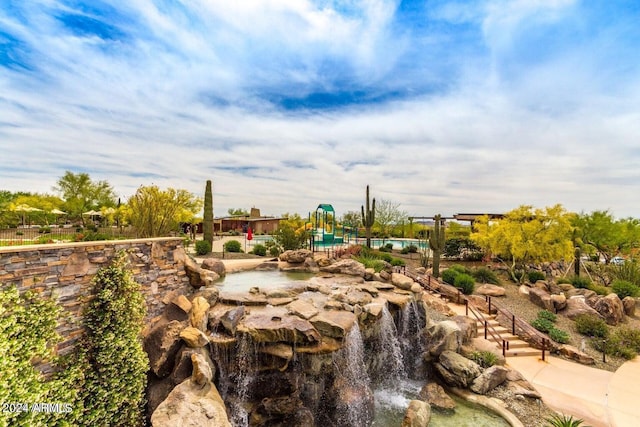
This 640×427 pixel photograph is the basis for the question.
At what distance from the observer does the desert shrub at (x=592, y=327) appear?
11633mm

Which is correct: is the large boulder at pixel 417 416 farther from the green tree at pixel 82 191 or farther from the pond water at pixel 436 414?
the green tree at pixel 82 191

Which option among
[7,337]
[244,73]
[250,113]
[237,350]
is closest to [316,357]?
[237,350]

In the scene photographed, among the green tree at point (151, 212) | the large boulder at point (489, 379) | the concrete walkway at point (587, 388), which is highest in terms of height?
the green tree at point (151, 212)

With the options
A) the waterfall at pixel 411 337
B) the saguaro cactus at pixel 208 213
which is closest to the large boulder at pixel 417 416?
the waterfall at pixel 411 337

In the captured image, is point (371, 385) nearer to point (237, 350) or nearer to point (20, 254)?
point (237, 350)

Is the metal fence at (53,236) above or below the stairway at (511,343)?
above

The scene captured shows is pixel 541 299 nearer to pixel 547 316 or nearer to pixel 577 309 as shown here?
pixel 577 309

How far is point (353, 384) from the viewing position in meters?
7.26

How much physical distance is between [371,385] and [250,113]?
1312cm

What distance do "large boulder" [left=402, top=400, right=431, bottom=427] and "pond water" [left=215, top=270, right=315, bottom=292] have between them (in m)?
5.03

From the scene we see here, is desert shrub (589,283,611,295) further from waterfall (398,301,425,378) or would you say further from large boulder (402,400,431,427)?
large boulder (402,400,431,427)

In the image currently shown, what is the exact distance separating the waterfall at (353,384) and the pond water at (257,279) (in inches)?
137

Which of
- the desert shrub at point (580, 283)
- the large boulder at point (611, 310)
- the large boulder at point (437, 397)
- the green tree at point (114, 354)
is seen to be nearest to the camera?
Result: the green tree at point (114, 354)

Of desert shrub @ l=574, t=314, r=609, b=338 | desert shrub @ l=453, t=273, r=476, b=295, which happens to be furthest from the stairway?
desert shrub @ l=574, t=314, r=609, b=338
